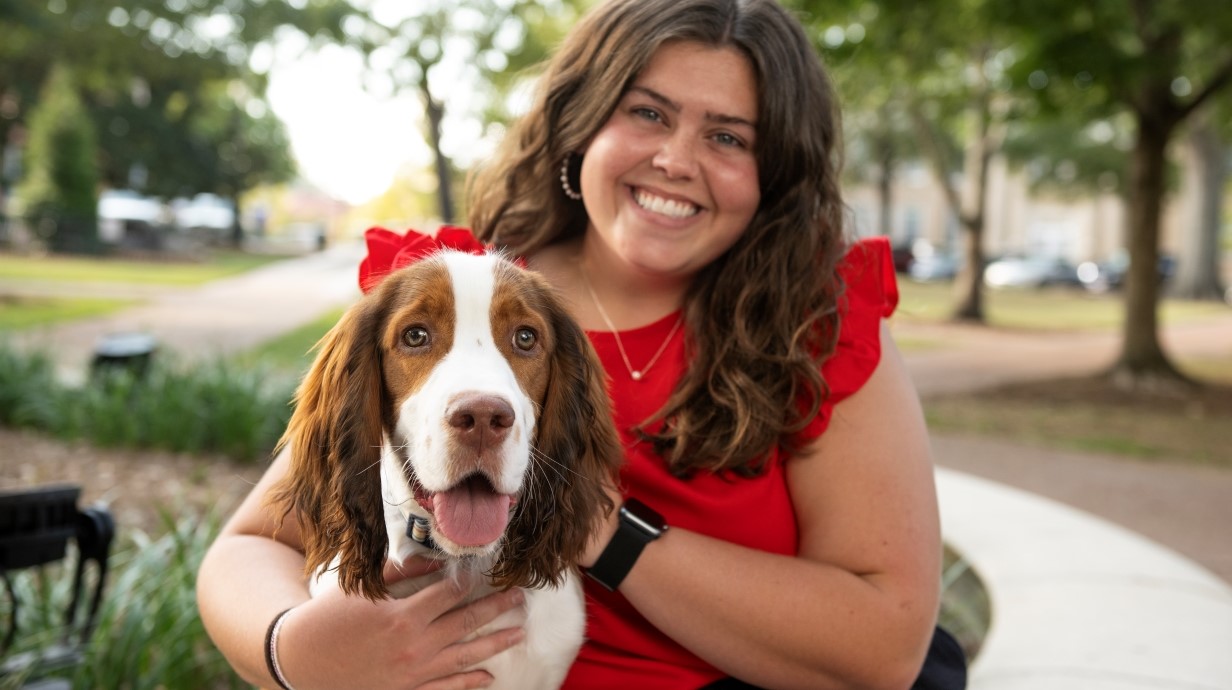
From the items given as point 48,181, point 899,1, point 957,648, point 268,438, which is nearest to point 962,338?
point 899,1

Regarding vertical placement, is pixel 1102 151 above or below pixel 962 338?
above

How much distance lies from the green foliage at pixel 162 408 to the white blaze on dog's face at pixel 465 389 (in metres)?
6.14

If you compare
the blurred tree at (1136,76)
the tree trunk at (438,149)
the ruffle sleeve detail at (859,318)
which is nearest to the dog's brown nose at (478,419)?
the ruffle sleeve detail at (859,318)

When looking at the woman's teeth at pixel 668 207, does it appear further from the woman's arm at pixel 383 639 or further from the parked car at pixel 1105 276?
the parked car at pixel 1105 276

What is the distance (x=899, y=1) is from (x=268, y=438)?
365 inches

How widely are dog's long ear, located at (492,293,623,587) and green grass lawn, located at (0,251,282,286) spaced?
25.2 m

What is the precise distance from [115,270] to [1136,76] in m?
27.5

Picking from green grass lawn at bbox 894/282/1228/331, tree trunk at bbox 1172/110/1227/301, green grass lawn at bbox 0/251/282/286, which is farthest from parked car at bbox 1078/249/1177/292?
green grass lawn at bbox 0/251/282/286

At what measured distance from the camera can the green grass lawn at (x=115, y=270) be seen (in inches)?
1032

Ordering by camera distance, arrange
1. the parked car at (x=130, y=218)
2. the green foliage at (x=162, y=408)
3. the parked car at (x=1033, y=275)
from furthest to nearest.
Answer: the parked car at (x=1033, y=275), the parked car at (x=130, y=218), the green foliage at (x=162, y=408)

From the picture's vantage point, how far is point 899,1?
12883 millimetres

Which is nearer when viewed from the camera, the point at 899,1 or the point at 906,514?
the point at 906,514

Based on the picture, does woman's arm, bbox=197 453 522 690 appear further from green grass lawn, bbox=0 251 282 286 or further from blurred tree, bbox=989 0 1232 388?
green grass lawn, bbox=0 251 282 286

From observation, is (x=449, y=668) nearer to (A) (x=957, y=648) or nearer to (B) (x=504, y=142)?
(A) (x=957, y=648)
